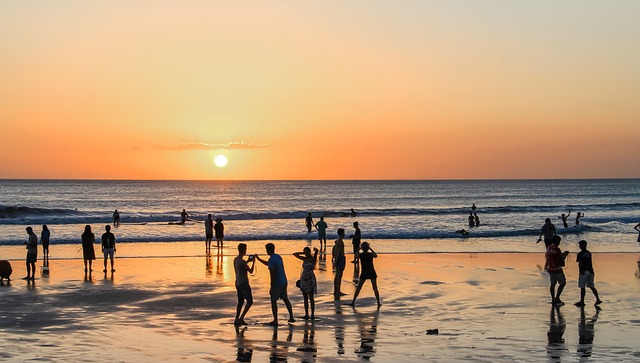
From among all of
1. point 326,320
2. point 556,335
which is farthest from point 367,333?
point 556,335

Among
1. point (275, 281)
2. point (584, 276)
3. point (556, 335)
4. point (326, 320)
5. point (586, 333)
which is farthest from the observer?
point (584, 276)

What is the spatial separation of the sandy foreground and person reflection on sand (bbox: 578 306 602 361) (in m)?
0.03

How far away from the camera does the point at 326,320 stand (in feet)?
55.8

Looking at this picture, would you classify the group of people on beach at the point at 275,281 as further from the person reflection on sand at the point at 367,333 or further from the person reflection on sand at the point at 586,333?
the person reflection on sand at the point at 586,333

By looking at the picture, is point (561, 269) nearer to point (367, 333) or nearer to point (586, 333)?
point (586, 333)

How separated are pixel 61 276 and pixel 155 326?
10.6m

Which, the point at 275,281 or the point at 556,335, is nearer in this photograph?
the point at 556,335

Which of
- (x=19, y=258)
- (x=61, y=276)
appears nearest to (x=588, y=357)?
(x=61, y=276)

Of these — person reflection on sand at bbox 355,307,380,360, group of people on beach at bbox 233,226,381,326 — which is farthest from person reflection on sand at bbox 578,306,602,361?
group of people on beach at bbox 233,226,381,326

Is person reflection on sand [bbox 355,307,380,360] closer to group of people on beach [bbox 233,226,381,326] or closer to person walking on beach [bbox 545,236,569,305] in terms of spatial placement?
group of people on beach [bbox 233,226,381,326]

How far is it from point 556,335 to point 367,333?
3.89m

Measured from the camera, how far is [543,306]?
742 inches

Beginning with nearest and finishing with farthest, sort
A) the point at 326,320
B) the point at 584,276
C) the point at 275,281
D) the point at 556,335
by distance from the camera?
the point at 556,335 < the point at 275,281 < the point at 326,320 < the point at 584,276

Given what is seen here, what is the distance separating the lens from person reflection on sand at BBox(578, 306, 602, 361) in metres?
13.7
